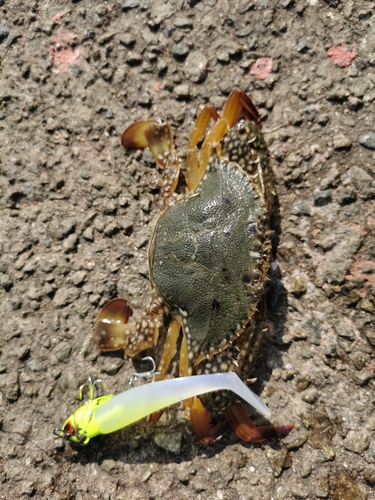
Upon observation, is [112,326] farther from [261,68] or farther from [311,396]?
[261,68]

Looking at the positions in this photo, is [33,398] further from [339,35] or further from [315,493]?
[339,35]

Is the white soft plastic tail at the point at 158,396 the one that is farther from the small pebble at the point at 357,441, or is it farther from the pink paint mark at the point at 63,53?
the pink paint mark at the point at 63,53

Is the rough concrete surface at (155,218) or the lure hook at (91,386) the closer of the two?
the rough concrete surface at (155,218)

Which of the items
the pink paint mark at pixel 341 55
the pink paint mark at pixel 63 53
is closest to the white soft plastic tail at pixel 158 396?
the pink paint mark at pixel 341 55

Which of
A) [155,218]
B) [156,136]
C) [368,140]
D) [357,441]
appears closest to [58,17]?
[156,136]

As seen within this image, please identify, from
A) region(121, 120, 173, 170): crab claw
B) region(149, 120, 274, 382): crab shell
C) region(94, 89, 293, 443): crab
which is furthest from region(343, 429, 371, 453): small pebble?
region(121, 120, 173, 170): crab claw
